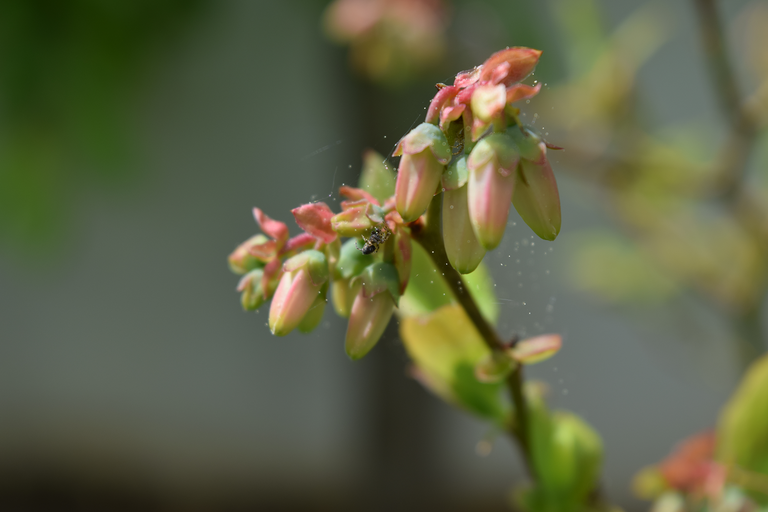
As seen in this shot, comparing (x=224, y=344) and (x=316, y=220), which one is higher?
(x=316, y=220)

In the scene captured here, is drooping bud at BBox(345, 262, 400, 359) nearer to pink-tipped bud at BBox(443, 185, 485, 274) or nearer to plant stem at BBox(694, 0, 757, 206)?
pink-tipped bud at BBox(443, 185, 485, 274)

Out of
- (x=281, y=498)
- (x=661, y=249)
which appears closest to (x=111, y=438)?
(x=281, y=498)

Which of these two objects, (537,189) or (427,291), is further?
(427,291)

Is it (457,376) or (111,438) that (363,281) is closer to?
(457,376)

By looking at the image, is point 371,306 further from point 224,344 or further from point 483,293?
point 224,344

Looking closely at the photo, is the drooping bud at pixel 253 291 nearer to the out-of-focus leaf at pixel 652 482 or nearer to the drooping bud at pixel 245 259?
the drooping bud at pixel 245 259

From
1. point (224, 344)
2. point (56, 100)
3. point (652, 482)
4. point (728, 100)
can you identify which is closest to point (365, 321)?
point (652, 482)

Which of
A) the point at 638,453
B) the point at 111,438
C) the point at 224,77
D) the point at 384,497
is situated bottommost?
the point at 638,453
